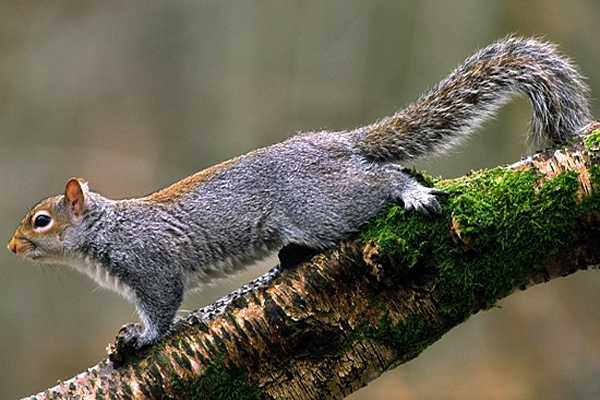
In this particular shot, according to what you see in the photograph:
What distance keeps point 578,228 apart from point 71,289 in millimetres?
6129

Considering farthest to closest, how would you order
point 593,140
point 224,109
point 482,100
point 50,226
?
point 224,109 → point 50,226 → point 482,100 → point 593,140

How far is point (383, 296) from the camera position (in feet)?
7.92

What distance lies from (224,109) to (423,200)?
5018mm

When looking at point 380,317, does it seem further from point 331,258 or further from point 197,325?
point 197,325

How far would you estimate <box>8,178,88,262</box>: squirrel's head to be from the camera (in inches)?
123

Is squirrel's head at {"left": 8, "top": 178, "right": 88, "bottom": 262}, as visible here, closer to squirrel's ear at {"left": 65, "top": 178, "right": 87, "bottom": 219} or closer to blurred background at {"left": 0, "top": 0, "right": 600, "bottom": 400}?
squirrel's ear at {"left": 65, "top": 178, "right": 87, "bottom": 219}

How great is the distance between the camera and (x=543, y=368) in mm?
5812

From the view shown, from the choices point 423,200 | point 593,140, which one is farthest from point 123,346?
point 593,140

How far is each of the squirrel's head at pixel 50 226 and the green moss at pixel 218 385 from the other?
1.16 m

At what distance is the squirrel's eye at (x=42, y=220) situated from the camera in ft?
10.4

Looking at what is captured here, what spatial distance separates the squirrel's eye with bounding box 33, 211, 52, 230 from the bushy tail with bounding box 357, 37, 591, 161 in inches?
66.2

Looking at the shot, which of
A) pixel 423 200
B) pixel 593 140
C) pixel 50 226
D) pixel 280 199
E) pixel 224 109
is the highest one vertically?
pixel 224 109

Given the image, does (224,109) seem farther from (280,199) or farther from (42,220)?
(280,199)

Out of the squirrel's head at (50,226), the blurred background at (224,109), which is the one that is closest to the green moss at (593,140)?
the squirrel's head at (50,226)
